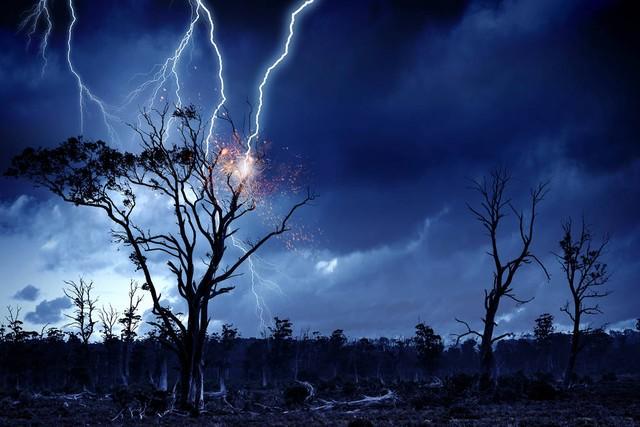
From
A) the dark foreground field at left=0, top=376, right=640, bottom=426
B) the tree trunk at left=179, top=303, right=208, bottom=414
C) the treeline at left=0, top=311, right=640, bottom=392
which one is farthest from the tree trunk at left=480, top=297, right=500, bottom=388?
the treeline at left=0, top=311, right=640, bottom=392

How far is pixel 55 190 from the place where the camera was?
22.0 m

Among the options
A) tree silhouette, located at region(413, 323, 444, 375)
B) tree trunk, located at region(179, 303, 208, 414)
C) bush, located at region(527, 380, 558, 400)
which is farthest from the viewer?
tree silhouette, located at region(413, 323, 444, 375)

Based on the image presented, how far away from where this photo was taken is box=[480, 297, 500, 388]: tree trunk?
80.4 feet

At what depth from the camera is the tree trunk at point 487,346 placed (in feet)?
80.4

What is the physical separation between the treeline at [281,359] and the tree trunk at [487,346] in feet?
128

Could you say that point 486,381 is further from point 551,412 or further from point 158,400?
point 158,400

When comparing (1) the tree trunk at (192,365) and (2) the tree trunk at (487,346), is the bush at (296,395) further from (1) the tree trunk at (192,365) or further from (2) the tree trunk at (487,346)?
(2) the tree trunk at (487,346)

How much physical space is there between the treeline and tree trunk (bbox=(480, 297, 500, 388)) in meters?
39.2

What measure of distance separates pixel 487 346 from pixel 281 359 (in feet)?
245

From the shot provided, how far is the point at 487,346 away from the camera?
24.7m

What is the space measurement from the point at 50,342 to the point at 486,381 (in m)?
88.6

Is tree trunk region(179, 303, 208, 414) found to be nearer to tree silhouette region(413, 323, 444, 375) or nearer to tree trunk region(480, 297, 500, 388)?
tree trunk region(480, 297, 500, 388)

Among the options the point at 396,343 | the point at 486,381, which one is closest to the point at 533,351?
the point at 396,343

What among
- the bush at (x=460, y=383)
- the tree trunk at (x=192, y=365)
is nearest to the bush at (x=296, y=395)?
the tree trunk at (x=192, y=365)
